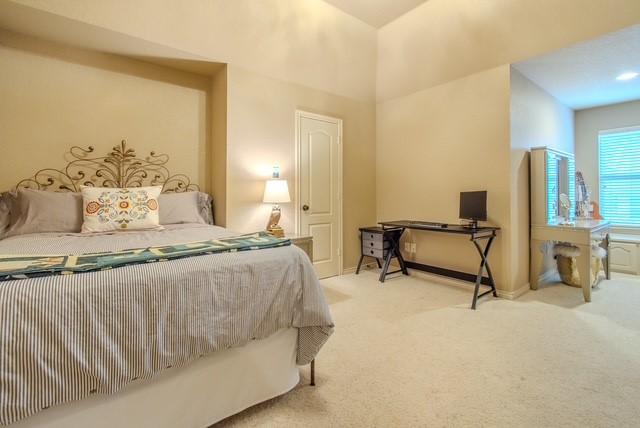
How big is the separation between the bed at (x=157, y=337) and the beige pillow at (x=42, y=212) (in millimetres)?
561

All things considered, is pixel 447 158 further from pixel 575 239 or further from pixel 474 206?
pixel 575 239

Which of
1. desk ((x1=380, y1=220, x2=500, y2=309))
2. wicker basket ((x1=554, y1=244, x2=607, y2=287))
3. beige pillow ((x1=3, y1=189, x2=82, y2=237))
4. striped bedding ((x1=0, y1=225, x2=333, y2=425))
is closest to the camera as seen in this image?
striped bedding ((x1=0, y1=225, x2=333, y2=425))

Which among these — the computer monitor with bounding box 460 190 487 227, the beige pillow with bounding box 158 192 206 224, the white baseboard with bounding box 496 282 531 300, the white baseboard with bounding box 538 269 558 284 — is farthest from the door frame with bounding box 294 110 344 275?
the white baseboard with bounding box 538 269 558 284

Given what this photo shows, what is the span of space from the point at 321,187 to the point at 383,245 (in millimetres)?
1117

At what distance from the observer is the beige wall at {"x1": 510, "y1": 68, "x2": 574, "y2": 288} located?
318 cm

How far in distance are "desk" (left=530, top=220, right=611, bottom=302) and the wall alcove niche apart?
11.8 ft

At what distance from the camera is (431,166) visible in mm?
3830

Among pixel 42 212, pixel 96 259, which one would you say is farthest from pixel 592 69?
pixel 42 212

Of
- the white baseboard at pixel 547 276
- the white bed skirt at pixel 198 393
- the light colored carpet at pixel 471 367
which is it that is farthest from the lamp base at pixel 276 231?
the white baseboard at pixel 547 276

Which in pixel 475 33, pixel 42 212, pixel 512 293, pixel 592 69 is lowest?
pixel 512 293

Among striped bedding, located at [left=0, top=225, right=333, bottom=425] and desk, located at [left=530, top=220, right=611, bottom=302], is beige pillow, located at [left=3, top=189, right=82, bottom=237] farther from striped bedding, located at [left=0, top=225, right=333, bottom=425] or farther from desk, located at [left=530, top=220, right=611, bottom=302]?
desk, located at [left=530, top=220, right=611, bottom=302]

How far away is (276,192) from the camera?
320 centimetres

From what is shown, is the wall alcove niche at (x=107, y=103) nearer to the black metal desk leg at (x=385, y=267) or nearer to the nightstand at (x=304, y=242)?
the nightstand at (x=304, y=242)

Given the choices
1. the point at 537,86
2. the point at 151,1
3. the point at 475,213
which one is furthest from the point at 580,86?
the point at 151,1
